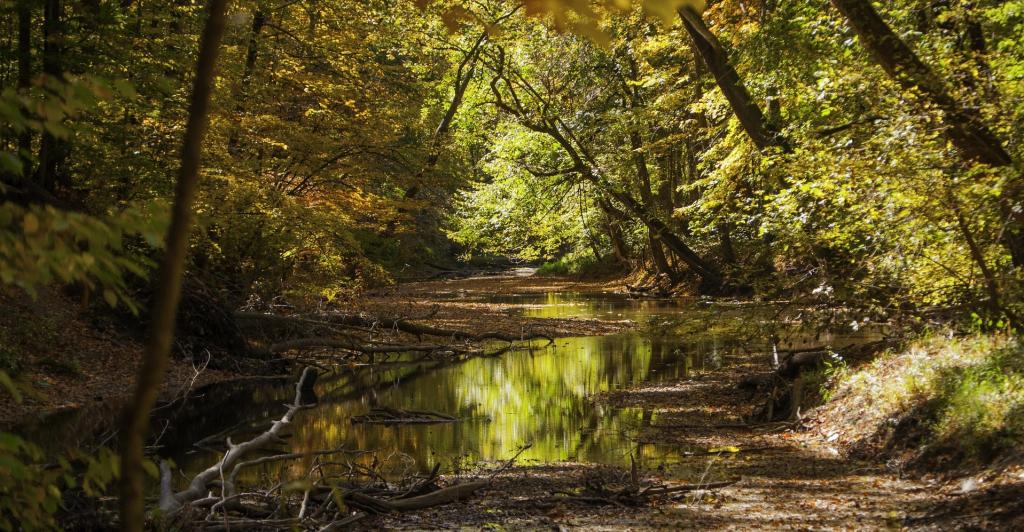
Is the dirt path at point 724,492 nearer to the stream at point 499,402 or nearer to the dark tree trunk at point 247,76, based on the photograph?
the stream at point 499,402

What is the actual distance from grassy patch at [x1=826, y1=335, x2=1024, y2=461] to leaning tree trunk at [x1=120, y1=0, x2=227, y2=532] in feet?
22.0

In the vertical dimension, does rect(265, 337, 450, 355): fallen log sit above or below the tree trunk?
below

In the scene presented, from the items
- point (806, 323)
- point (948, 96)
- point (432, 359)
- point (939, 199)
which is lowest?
point (432, 359)

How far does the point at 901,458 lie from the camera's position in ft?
25.1

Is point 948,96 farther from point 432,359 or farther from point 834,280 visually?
point 432,359

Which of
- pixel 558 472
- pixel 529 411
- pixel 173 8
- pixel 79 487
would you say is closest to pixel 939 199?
pixel 558 472

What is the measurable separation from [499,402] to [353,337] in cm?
605

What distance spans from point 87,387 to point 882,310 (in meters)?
10.4

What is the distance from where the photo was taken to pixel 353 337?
57.4 feet

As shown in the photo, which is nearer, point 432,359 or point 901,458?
point 901,458

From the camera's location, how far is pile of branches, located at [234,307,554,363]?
1617 centimetres

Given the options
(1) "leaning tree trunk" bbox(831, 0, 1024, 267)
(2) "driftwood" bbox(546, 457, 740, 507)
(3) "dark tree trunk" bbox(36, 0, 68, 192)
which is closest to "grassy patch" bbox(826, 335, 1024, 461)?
(1) "leaning tree trunk" bbox(831, 0, 1024, 267)

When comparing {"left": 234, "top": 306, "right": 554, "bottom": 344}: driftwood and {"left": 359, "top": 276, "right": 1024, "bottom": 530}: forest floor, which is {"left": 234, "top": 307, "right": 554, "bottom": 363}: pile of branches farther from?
{"left": 359, "top": 276, "right": 1024, "bottom": 530}: forest floor

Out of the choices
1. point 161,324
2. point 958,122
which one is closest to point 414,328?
point 958,122
